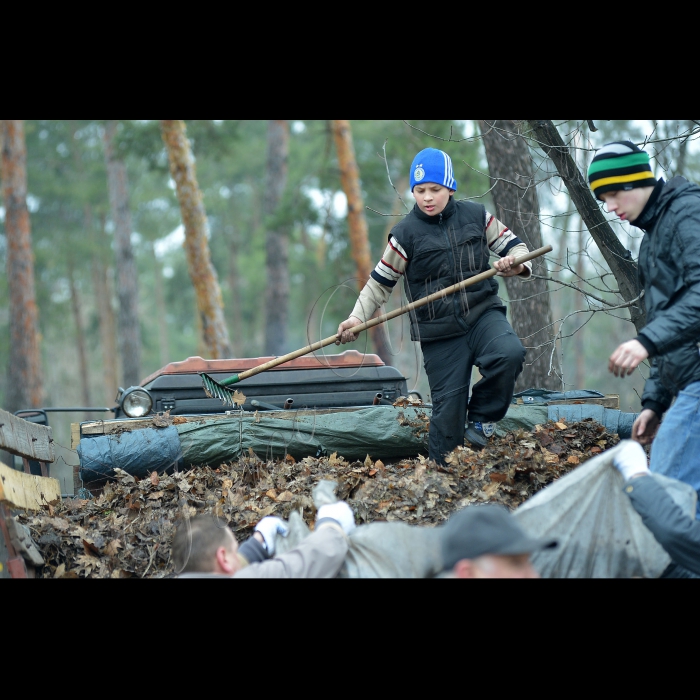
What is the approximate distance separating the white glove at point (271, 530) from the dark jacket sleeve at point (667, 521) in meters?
1.60

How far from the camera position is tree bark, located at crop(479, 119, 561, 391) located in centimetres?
713

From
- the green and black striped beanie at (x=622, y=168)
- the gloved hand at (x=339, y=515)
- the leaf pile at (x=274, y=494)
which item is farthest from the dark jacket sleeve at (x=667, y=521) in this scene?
the leaf pile at (x=274, y=494)

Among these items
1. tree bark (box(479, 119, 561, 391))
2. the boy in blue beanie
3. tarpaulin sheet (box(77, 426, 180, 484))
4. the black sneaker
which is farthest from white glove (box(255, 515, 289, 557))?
tree bark (box(479, 119, 561, 391))

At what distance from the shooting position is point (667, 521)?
9.86ft

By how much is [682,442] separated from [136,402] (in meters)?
4.34

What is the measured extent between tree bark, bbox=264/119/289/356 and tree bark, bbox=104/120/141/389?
375cm

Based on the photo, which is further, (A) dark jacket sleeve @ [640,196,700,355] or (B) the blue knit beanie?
(B) the blue knit beanie

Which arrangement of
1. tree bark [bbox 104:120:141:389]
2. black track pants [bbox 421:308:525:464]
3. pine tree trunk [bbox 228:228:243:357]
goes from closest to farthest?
black track pants [bbox 421:308:525:464] < tree bark [bbox 104:120:141:389] < pine tree trunk [bbox 228:228:243:357]

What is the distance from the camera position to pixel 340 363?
6855 mm

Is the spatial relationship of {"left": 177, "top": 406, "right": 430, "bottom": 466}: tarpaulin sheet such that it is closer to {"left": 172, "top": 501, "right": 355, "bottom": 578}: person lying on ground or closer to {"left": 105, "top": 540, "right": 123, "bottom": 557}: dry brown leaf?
{"left": 105, "top": 540, "right": 123, "bottom": 557}: dry brown leaf

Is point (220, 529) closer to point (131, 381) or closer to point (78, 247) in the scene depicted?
point (131, 381)

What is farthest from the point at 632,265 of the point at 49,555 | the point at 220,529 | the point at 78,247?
the point at 78,247

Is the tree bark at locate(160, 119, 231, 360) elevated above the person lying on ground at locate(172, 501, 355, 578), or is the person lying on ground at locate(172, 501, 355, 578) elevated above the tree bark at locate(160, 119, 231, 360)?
the tree bark at locate(160, 119, 231, 360)
